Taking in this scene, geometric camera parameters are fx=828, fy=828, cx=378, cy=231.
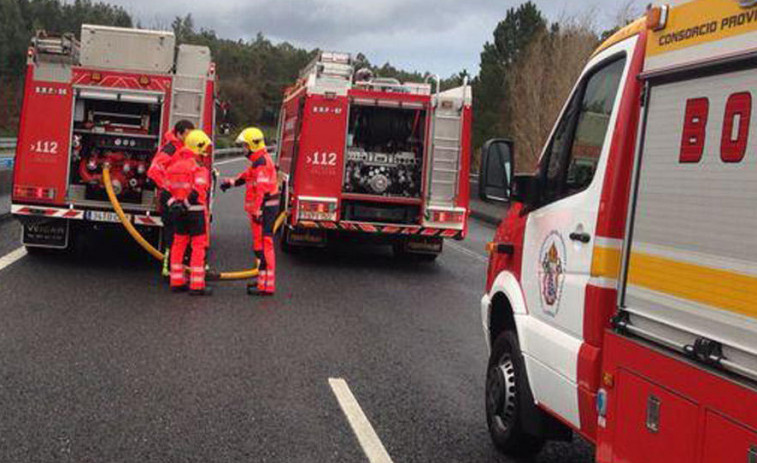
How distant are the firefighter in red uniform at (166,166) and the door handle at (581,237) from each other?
6702mm

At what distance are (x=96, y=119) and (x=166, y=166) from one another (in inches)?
89.2

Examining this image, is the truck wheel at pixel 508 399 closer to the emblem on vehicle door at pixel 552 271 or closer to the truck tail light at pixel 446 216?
the emblem on vehicle door at pixel 552 271

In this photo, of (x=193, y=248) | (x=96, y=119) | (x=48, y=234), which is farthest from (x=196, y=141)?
(x=48, y=234)

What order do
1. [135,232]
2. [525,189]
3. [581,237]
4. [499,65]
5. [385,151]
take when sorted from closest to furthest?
[581,237] → [525,189] → [135,232] → [385,151] → [499,65]

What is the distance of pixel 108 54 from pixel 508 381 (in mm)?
8457

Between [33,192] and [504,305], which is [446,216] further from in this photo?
[504,305]

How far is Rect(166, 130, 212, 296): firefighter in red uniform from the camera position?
31.4ft

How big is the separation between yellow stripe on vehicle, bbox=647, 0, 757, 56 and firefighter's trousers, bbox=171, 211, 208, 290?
6946mm

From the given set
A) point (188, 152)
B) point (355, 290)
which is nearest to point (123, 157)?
point (188, 152)

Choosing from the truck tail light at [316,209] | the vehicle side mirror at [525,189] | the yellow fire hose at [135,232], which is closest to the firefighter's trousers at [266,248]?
the yellow fire hose at [135,232]

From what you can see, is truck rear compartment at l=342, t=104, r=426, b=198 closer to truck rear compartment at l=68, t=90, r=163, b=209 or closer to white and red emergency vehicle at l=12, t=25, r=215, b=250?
white and red emergency vehicle at l=12, t=25, r=215, b=250

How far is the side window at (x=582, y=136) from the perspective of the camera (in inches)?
156

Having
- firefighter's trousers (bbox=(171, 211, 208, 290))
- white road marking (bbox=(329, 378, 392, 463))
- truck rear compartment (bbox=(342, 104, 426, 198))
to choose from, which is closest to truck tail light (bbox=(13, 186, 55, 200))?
firefighter's trousers (bbox=(171, 211, 208, 290))

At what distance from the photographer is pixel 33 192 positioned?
10.6 metres
